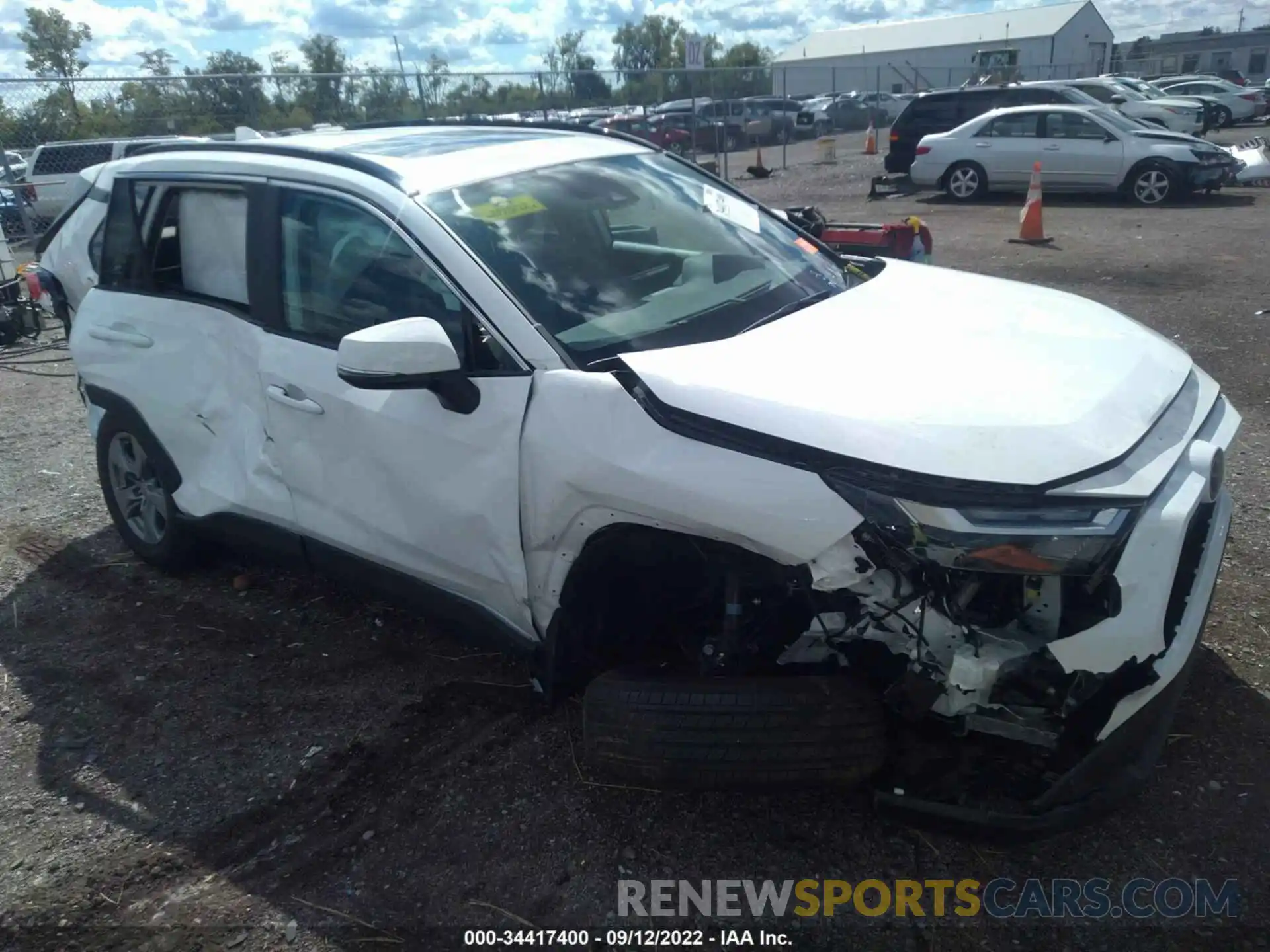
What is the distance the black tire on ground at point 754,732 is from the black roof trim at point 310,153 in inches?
71.1

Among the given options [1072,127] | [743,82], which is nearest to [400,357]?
[1072,127]

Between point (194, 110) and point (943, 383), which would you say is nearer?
point (943, 383)

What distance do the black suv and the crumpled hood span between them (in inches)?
632

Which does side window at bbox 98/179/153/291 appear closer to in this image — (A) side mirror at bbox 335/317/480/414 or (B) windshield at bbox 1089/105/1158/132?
(A) side mirror at bbox 335/317/480/414

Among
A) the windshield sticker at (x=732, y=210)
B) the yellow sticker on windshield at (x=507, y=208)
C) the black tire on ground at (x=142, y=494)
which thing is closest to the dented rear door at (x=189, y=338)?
the black tire on ground at (x=142, y=494)

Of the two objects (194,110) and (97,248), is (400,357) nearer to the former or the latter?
(97,248)

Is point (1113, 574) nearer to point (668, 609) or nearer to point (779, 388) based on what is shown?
point (779, 388)

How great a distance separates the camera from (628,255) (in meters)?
3.27

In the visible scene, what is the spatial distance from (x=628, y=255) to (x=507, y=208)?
1.40 ft

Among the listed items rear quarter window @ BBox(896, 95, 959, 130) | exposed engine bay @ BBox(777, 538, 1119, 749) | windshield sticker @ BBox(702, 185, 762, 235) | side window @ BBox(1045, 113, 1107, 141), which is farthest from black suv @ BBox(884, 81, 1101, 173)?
exposed engine bay @ BBox(777, 538, 1119, 749)

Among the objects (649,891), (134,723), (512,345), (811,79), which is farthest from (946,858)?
(811,79)

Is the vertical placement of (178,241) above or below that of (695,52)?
below

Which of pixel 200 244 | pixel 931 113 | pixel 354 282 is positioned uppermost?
pixel 931 113

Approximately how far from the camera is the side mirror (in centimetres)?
264
